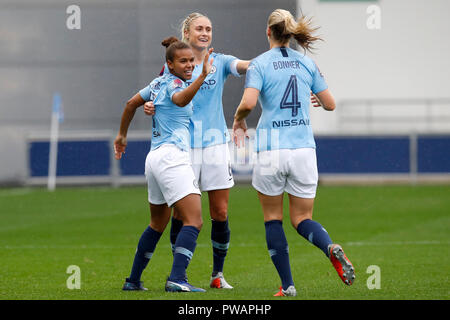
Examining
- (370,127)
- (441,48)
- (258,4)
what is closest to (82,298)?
(258,4)

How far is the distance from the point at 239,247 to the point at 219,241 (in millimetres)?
3419

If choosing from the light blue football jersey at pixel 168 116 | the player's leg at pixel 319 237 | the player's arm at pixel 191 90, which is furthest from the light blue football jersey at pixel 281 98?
the light blue football jersey at pixel 168 116

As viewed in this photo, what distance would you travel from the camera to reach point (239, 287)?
7.31m

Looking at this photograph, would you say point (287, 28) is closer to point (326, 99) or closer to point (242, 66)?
point (326, 99)

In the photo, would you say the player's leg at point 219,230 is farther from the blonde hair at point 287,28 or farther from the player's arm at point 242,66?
the blonde hair at point 287,28

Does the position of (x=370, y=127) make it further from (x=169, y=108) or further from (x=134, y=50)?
(x=169, y=108)

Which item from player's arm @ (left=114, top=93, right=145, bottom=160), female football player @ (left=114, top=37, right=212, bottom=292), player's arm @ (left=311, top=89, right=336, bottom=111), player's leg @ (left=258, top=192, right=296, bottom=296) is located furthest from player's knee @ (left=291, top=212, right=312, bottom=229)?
player's arm @ (left=114, top=93, right=145, bottom=160)

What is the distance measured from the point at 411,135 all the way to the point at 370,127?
8.92 feet

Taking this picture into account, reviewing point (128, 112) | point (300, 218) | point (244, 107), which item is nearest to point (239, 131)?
point (244, 107)

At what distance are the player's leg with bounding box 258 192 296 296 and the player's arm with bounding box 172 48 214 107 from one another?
86 centimetres

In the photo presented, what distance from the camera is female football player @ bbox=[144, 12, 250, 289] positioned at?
7.17 meters

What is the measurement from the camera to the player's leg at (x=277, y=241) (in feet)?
20.9

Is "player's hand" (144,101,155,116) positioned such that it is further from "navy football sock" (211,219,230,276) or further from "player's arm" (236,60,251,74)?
"navy football sock" (211,219,230,276)

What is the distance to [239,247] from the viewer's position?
35.3ft
